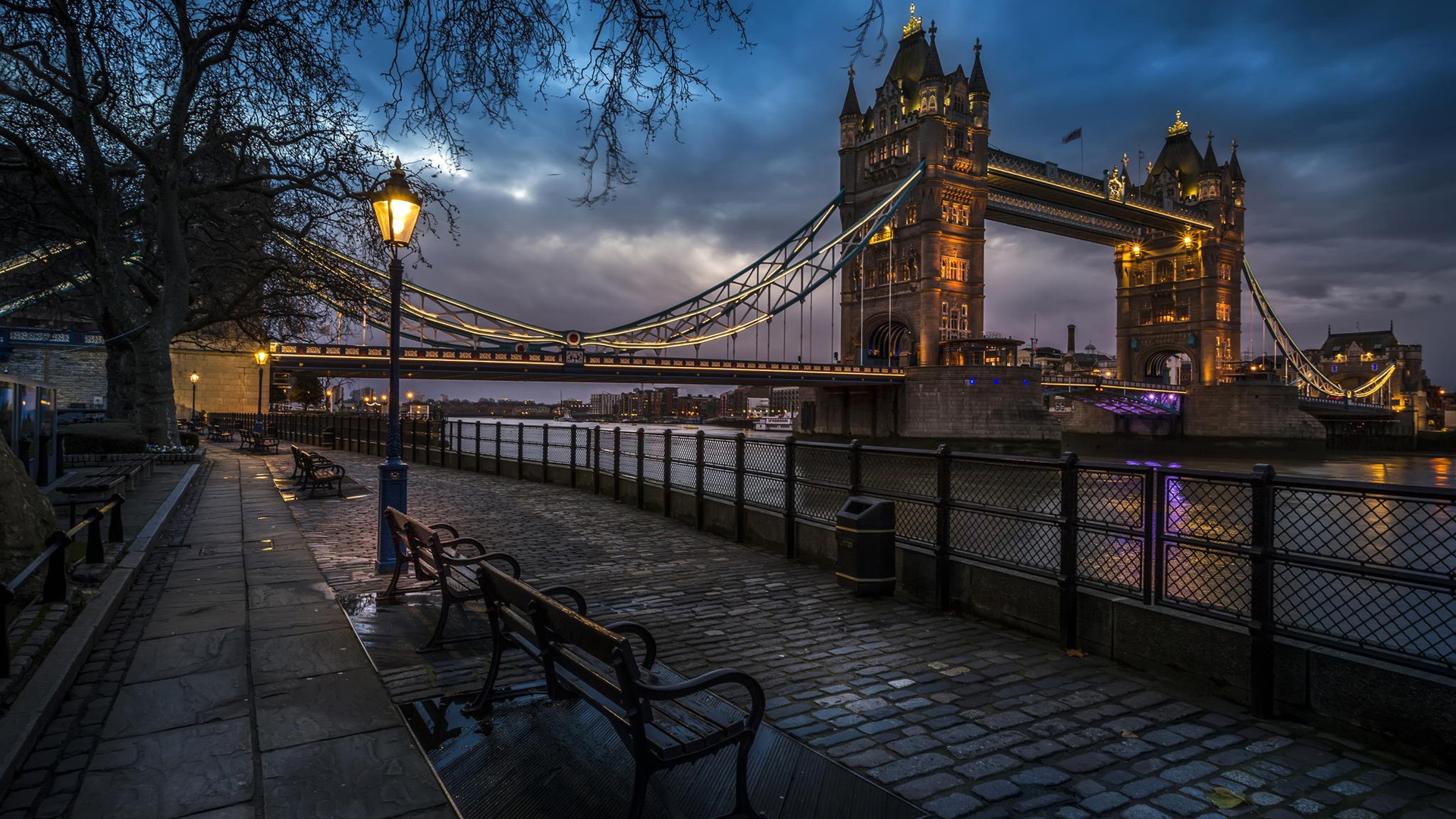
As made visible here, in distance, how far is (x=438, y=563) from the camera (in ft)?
16.1

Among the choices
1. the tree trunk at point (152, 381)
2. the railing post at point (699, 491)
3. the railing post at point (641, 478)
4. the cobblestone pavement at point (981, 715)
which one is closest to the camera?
the cobblestone pavement at point (981, 715)

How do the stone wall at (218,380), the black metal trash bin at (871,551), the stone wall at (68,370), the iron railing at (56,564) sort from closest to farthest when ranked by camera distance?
the iron railing at (56,564) < the black metal trash bin at (871,551) < the stone wall at (68,370) < the stone wall at (218,380)

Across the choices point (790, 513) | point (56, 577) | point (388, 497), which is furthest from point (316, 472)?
point (790, 513)

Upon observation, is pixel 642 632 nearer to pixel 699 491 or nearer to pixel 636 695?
pixel 636 695

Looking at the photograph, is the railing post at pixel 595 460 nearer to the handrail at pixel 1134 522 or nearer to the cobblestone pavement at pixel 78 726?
the handrail at pixel 1134 522

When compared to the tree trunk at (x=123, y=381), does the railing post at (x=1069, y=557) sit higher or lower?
lower

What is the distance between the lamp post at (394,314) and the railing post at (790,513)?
383 cm

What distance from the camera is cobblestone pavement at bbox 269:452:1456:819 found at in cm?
329

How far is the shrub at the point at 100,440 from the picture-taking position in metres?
15.6

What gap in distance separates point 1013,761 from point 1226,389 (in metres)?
74.7

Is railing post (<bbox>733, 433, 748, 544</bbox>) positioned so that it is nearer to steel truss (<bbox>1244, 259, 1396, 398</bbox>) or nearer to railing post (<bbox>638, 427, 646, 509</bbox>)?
railing post (<bbox>638, 427, 646, 509</bbox>)

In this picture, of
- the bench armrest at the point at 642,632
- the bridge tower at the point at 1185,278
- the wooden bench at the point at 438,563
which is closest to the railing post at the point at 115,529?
the wooden bench at the point at 438,563

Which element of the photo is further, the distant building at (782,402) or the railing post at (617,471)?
the distant building at (782,402)

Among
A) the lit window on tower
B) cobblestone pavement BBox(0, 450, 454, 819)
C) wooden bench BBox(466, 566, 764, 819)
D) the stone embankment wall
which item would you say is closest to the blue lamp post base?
cobblestone pavement BBox(0, 450, 454, 819)
